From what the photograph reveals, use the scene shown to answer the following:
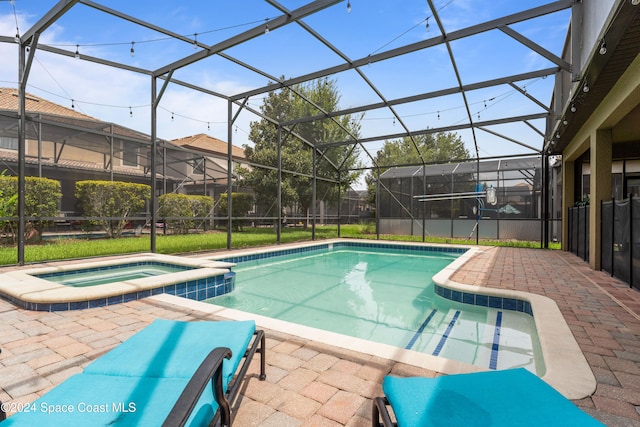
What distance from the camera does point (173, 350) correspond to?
5.36 ft

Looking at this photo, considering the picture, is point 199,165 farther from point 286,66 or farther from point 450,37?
point 450,37

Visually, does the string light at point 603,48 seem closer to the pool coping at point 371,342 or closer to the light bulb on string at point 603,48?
the light bulb on string at point 603,48

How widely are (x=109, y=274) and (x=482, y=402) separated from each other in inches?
241

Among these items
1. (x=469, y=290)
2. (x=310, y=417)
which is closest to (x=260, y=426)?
(x=310, y=417)

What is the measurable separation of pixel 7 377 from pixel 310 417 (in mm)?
1852

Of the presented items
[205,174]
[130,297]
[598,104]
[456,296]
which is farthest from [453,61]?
[205,174]

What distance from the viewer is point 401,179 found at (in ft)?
48.8

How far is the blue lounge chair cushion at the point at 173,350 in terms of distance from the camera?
1446 millimetres

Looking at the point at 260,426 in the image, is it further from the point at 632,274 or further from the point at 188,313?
the point at 632,274

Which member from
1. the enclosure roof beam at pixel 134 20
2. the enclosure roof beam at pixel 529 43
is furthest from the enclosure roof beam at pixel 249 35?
the enclosure roof beam at pixel 529 43

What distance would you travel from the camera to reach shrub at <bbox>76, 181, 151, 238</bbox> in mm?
9656

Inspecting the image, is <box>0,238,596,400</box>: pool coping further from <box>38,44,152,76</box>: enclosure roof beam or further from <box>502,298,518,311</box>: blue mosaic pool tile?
<box>38,44,152,76</box>: enclosure roof beam

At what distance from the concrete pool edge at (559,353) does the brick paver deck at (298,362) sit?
65 millimetres

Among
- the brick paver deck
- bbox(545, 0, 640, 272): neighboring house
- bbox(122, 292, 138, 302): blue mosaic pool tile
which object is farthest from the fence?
bbox(122, 292, 138, 302): blue mosaic pool tile
